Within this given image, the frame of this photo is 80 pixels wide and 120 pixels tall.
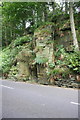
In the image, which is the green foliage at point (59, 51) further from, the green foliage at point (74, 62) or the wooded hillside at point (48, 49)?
the green foliage at point (74, 62)

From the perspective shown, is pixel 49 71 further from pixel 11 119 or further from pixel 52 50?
pixel 11 119

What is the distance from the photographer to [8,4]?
24062mm

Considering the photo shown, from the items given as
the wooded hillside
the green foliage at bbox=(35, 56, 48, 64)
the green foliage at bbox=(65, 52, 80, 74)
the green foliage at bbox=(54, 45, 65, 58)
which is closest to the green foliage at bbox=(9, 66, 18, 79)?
the wooded hillside

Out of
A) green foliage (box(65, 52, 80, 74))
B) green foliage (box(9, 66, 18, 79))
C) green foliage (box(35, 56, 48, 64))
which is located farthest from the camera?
green foliage (box(9, 66, 18, 79))

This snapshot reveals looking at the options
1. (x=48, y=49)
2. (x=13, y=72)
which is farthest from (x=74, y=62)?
(x=13, y=72)

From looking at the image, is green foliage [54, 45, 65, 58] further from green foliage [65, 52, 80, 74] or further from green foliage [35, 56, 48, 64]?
green foliage [65, 52, 80, 74]

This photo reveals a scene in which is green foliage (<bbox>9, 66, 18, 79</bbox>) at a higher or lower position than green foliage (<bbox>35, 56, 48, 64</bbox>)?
lower

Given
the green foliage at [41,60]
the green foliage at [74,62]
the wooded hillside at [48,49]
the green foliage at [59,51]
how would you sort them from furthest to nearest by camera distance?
the green foliage at [59,51] < the green foliage at [41,60] < the wooded hillside at [48,49] < the green foliage at [74,62]

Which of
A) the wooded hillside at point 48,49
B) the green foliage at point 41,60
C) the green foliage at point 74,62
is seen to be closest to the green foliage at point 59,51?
the wooded hillside at point 48,49

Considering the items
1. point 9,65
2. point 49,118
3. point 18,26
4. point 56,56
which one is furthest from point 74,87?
point 18,26

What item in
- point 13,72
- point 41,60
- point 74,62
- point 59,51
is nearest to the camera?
point 74,62

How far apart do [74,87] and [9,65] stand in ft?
34.6

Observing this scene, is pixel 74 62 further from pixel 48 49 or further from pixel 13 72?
pixel 13 72


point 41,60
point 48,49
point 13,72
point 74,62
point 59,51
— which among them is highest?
point 48,49
